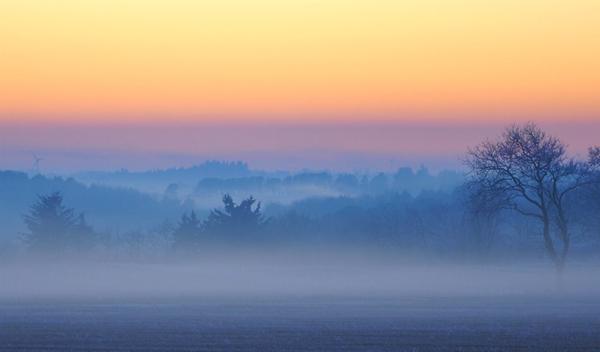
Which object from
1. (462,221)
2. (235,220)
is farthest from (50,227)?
(462,221)

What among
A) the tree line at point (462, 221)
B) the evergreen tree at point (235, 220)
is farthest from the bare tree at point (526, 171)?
the evergreen tree at point (235, 220)

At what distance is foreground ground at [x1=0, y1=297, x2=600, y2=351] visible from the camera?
30000mm

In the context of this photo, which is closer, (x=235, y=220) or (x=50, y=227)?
(x=50, y=227)

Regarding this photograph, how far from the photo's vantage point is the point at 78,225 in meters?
111

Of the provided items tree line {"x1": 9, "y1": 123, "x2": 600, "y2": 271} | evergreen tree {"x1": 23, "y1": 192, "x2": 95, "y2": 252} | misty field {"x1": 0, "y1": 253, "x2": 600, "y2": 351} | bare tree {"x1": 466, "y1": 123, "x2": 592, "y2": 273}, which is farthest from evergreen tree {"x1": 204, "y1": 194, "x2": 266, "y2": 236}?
bare tree {"x1": 466, "y1": 123, "x2": 592, "y2": 273}

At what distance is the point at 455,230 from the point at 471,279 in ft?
138

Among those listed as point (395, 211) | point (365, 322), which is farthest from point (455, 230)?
point (365, 322)

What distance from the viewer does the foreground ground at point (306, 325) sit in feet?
98.4

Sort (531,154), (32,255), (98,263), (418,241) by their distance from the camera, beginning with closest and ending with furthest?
(531,154) < (98,263) < (32,255) < (418,241)

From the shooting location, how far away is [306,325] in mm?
36656

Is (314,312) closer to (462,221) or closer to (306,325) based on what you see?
(306,325)

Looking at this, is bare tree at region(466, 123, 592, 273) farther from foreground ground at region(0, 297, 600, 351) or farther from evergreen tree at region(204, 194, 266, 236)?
evergreen tree at region(204, 194, 266, 236)

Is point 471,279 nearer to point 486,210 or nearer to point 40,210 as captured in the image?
point 486,210

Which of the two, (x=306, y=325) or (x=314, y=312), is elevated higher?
(x=314, y=312)
